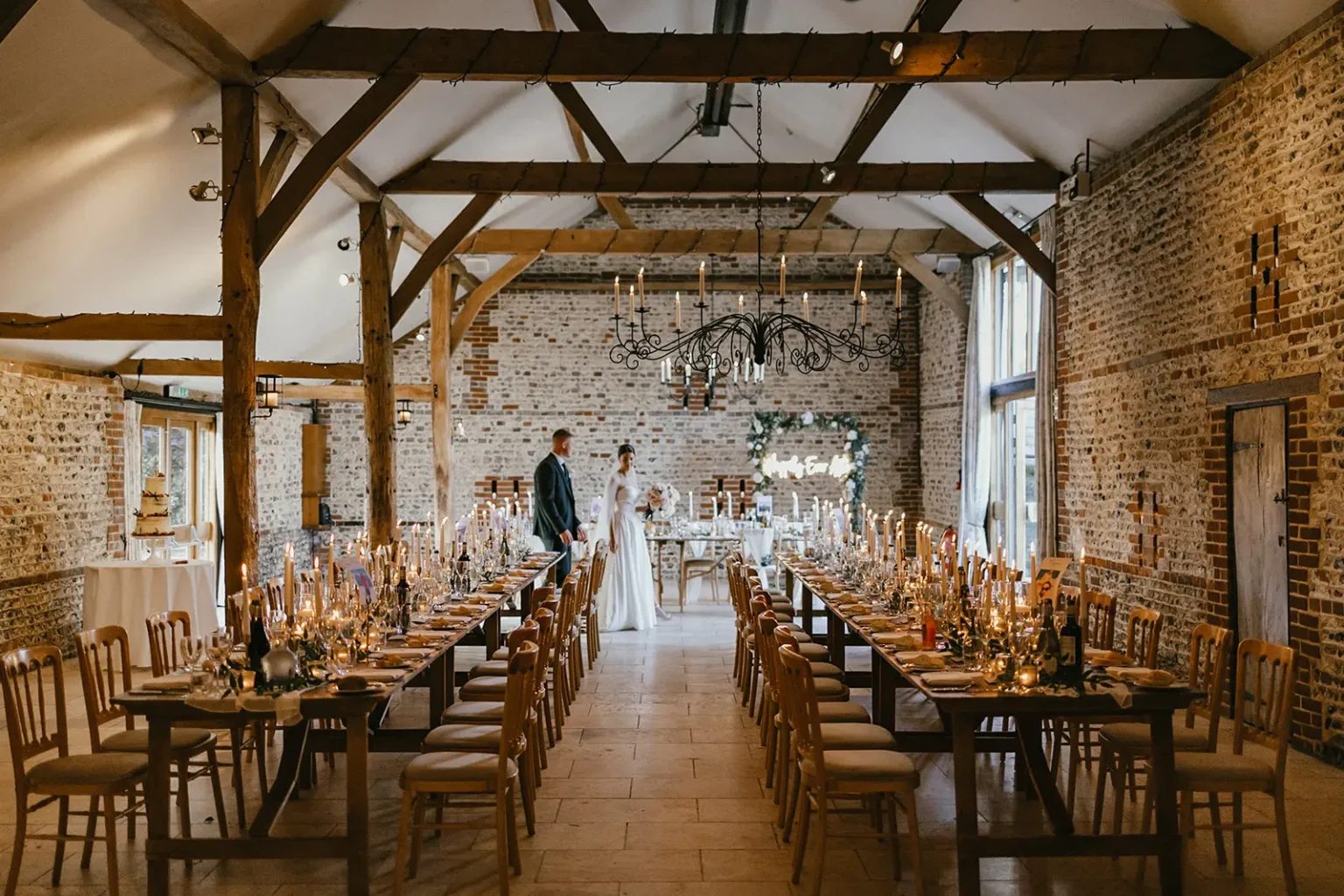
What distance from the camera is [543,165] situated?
372 inches

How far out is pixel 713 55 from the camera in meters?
6.62

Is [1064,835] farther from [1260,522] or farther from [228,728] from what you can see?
[228,728]

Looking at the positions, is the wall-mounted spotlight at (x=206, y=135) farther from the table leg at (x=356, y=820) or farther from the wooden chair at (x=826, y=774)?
the wooden chair at (x=826, y=774)

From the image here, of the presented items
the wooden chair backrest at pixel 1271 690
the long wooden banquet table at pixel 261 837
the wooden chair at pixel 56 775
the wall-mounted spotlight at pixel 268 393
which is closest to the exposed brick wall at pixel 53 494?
the wall-mounted spotlight at pixel 268 393

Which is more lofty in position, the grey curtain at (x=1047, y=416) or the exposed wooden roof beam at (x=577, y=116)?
the exposed wooden roof beam at (x=577, y=116)

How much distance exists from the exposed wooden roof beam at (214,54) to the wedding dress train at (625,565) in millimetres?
3761

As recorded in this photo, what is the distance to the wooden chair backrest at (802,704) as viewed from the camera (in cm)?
406

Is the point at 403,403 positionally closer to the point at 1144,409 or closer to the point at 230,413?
the point at 230,413

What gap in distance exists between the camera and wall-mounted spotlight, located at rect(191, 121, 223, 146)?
6789 mm

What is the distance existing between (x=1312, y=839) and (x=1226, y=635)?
1.01 meters

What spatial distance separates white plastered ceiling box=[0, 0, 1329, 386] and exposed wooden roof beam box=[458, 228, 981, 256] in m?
0.31

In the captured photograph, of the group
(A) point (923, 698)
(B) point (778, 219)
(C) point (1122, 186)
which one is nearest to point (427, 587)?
(A) point (923, 698)

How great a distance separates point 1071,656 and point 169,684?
3.50m

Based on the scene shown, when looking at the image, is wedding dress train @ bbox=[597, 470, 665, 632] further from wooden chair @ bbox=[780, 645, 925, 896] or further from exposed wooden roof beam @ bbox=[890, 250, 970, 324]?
wooden chair @ bbox=[780, 645, 925, 896]
